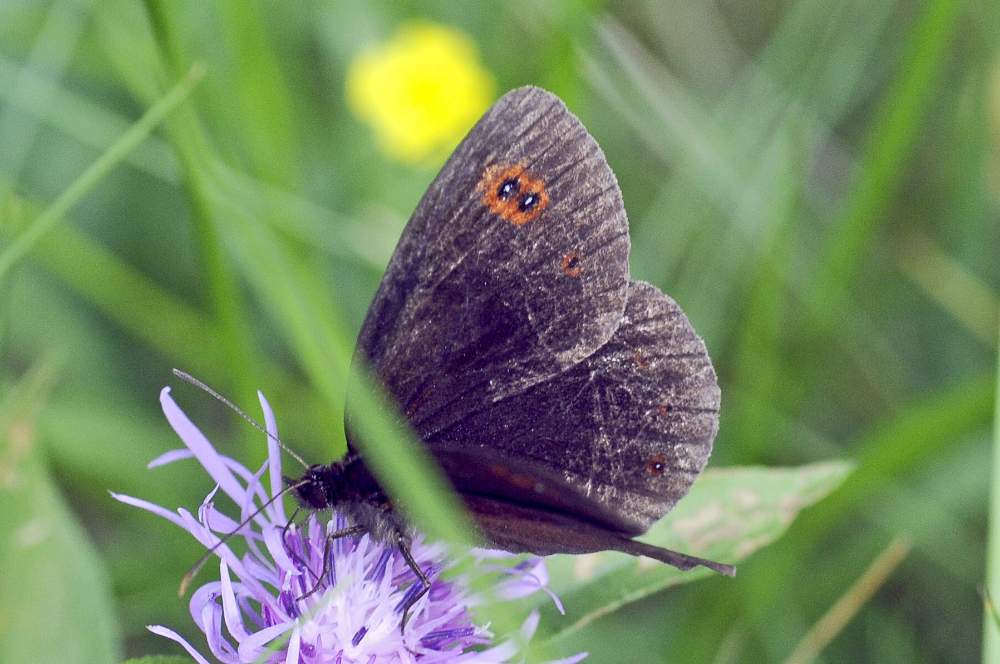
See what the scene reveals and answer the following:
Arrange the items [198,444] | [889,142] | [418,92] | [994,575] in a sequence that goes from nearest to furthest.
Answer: [198,444] → [994,575] → [889,142] → [418,92]


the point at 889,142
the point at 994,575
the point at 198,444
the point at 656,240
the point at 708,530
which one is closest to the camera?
the point at 198,444

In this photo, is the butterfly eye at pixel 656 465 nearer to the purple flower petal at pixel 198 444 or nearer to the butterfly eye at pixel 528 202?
the butterfly eye at pixel 528 202

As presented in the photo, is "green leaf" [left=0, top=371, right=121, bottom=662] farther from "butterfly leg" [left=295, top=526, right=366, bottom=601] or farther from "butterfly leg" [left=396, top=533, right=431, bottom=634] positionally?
"butterfly leg" [left=396, top=533, right=431, bottom=634]

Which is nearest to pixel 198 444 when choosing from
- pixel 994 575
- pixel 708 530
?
pixel 708 530

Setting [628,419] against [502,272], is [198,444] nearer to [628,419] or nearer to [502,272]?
[502,272]

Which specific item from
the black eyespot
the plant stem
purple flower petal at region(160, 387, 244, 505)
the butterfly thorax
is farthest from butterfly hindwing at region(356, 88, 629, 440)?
the plant stem

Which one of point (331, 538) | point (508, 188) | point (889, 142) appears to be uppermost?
point (508, 188)

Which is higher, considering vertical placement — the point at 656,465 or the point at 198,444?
the point at 198,444
